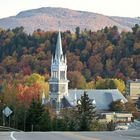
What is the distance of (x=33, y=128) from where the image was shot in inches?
2832

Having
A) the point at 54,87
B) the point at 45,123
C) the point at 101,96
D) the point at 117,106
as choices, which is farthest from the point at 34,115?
the point at 54,87

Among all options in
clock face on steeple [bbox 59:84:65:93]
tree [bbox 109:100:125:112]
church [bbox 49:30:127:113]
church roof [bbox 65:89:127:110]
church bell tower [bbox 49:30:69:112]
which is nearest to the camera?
tree [bbox 109:100:125:112]

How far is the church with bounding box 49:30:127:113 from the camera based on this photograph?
176m

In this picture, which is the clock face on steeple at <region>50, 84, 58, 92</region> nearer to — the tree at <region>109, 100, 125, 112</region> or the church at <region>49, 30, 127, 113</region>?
the church at <region>49, 30, 127, 113</region>

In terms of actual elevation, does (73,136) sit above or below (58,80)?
below

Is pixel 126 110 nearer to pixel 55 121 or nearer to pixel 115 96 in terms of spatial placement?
pixel 115 96

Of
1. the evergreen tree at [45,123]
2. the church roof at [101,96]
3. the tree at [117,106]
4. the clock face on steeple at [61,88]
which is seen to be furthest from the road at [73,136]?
the clock face on steeple at [61,88]

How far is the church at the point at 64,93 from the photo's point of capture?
578 feet

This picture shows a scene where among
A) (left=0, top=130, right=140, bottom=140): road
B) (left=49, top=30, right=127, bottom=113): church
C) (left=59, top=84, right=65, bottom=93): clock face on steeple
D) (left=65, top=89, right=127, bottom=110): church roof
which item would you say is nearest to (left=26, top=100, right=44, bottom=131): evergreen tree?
(left=0, top=130, right=140, bottom=140): road

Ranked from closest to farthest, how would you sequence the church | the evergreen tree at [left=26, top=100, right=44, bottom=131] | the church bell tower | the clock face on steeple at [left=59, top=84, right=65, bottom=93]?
the evergreen tree at [left=26, top=100, right=44, bottom=131] → the church → the church bell tower → the clock face on steeple at [left=59, top=84, right=65, bottom=93]

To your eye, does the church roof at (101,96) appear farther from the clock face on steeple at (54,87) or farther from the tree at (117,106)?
the clock face on steeple at (54,87)

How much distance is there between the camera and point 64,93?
18525cm

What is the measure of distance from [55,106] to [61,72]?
16.5 m

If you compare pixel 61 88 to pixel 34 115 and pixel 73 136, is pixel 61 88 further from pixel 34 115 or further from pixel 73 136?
pixel 73 136
